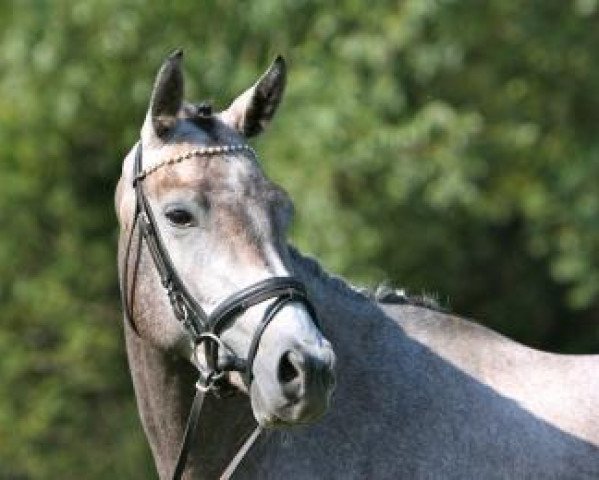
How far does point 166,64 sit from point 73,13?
31.3 feet

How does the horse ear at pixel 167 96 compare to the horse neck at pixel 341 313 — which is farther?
the horse neck at pixel 341 313

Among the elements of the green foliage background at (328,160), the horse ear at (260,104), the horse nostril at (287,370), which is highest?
the horse ear at (260,104)

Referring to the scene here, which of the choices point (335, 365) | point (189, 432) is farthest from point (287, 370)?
point (189, 432)

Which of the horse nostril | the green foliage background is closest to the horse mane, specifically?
the horse nostril

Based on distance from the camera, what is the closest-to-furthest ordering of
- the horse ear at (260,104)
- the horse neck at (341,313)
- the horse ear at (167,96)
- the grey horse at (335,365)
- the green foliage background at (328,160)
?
the grey horse at (335,365) → the horse ear at (167,96) → the horse neck at (341,313) → the horse ear at (260,104) → the green foliage background at (328,160)

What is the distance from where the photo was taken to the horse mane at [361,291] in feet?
19.6

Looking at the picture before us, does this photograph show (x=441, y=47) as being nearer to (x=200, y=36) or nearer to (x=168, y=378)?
(x=200, y=36)

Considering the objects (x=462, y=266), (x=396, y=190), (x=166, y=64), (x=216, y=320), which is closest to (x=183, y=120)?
(x=166, y=64)

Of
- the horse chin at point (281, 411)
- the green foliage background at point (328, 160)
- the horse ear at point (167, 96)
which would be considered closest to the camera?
the horse chin at point (281, 411)

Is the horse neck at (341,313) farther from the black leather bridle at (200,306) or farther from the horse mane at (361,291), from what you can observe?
the black leather bridle at (200,306)

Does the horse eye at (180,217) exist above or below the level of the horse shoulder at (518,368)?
above

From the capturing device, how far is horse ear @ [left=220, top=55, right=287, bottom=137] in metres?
6.03

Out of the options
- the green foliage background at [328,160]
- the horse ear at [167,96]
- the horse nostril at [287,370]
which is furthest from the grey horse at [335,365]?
the green foliage background at [328,160]

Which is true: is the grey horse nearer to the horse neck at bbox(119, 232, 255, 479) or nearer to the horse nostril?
the horse neck at bbox(119, 232, 255, 479)
